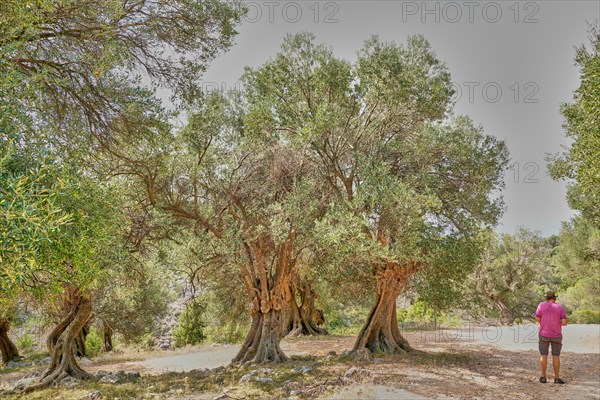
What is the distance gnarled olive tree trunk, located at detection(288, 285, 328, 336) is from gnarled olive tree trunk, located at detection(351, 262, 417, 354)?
1078 cm

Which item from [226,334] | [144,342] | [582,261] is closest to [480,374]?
[582,261]

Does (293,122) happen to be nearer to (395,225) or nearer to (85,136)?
(395,225)

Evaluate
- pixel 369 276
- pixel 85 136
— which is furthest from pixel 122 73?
pixel 369 276

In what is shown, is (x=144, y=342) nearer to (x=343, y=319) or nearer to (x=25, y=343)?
(x=25, y=343)

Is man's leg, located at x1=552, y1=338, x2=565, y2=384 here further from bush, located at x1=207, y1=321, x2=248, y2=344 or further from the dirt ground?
bush, located at x1=207, y1=321, x2=248, y2=344

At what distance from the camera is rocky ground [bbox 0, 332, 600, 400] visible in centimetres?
877

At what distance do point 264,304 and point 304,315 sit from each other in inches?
497

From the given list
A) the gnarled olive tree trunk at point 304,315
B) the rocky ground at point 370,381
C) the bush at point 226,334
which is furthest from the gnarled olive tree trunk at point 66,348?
the bush at point 226,334

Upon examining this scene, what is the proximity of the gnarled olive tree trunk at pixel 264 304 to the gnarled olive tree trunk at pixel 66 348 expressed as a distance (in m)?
5.41

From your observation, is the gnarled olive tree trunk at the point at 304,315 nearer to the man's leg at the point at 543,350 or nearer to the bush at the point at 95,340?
the bush at the point at 95,340

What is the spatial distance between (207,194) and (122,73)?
19.3 feet

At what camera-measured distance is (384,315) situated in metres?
15.3

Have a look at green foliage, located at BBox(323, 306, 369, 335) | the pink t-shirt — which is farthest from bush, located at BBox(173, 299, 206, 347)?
the pink t-shirt

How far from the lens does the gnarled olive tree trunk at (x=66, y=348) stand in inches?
496
